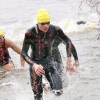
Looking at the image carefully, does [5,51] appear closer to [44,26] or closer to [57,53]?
[57,53]

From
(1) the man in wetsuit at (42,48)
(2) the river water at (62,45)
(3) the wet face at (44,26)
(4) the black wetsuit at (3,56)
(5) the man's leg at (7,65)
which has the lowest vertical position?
(2) the river water at (62,45)

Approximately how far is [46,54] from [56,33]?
419 millimetres

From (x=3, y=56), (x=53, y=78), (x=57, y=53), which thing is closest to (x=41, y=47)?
(x=53, y=78)

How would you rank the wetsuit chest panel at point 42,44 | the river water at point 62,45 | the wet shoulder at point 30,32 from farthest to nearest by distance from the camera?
the river water at point 62,45, the wetsuit chest panel at point 42,44, the wet shoulder at point 30,32

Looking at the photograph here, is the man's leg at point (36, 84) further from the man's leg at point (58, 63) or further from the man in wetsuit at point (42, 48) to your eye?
the man's leg at point (58, 63)

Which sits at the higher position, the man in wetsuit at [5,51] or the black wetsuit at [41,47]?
the black wetsuit at [41,47]

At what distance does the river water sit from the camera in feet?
23.2

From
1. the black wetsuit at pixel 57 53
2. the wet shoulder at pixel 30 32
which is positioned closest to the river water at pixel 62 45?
the black wetsuit at pixel 57 53

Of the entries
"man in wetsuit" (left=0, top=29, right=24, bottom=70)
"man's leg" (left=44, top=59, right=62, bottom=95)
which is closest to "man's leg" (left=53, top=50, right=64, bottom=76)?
"man's leg" (left=44, top=59, right=62, bottom=95)

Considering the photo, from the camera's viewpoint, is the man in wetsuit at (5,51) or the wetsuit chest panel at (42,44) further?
the man in wetsuit at (5,51)

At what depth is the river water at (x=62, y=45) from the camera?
7.06m

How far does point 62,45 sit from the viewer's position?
A: 11508 millimetres

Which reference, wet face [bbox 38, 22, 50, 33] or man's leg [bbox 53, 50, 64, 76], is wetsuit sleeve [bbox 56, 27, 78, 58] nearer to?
wet face [bbox 38, 22, 50, 33]

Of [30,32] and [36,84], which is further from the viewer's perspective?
[36,84]
